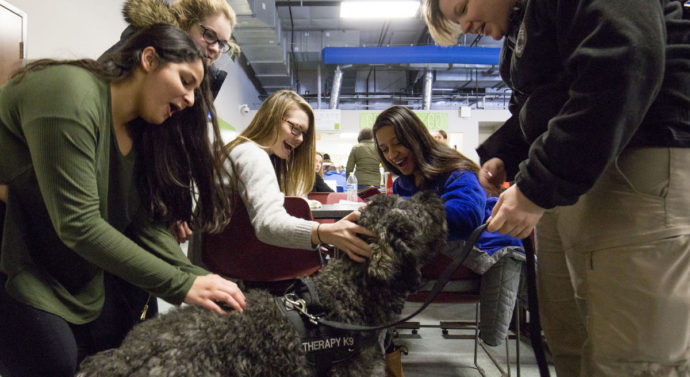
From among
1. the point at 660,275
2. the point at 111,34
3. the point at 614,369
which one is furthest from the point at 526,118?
the point at 111,34

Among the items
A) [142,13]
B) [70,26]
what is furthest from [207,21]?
[70,26]

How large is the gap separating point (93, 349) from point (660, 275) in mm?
1611

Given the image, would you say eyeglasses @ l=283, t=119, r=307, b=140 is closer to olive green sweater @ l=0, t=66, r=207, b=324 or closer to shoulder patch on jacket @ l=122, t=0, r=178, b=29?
shoulder patch on jacket @ l=122, t=0, r=178, b=29

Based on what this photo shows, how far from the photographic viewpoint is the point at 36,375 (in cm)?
100

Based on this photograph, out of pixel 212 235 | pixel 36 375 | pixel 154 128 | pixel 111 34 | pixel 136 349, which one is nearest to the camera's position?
pixel 136 349

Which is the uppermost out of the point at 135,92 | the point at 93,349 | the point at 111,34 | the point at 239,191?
the point at 111,34

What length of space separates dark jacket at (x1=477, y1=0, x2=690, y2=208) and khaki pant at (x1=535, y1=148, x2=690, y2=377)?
67 mm

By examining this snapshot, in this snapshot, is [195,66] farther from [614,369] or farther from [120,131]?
[614,369]

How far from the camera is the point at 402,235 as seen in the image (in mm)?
1202

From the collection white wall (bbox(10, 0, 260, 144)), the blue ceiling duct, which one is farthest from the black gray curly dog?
the blue ceiling duct

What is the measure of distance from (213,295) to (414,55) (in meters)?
9.34

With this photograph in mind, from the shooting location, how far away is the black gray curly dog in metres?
0.88

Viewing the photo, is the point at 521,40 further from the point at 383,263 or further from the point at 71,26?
the point at 71,26

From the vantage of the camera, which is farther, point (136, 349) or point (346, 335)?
point (346, 335)
